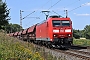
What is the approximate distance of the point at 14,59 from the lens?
8.23 m

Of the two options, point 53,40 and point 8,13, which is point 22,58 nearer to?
point 53,40

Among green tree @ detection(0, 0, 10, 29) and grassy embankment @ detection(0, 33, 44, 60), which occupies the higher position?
green tree @ detection(0, 0, 10, 29)

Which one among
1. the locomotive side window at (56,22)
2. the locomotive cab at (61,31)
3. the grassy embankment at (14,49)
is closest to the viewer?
the grassy embankment at (14,49)

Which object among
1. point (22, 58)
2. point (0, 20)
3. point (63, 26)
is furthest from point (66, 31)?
point (0, 20)

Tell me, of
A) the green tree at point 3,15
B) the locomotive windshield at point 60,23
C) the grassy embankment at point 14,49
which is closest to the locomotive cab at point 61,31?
the locomotive windshield at point 60,23

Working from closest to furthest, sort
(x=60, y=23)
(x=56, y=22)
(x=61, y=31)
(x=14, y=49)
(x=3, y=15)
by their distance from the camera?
(x=14, y=49)
(x=61, y=31)
(x=60, y=23)
(x=56, y=22)
(x=3, y=15)

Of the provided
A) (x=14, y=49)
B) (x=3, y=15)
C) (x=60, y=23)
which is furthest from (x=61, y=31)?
(x=3, y=15)

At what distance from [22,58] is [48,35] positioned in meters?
16.9

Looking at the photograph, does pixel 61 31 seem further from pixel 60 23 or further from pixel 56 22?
pixel 56 22

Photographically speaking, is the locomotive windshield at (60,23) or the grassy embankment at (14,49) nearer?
the grassy embankment at (14,49)

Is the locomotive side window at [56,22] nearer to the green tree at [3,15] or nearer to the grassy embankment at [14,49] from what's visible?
the grassy embankment at [14,49]

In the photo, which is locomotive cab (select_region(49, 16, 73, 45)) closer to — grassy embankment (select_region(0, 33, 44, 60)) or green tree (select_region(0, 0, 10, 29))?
grassy embankment (select_region(0, 33, 44, 60))

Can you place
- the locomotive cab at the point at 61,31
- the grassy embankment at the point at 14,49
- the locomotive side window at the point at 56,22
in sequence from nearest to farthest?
the grassy embankment at the point at 14,49, the locomotive cab at the point at 61,31, the locomotive side window at the point at 56,22

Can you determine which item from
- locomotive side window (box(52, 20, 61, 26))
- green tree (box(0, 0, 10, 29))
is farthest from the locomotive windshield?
green tree (box(0, 0, 10, 29))
